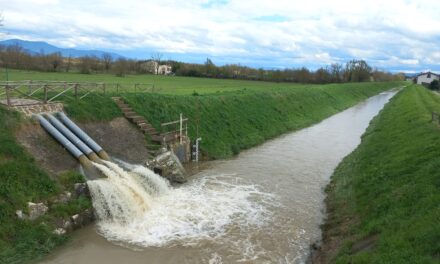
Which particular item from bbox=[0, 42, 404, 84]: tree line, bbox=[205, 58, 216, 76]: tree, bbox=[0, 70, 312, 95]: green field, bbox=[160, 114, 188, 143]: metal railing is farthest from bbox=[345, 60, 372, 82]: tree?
bbox=[160, 114, 188, 143]: metal railing

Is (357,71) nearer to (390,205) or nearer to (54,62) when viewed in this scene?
(54,62)

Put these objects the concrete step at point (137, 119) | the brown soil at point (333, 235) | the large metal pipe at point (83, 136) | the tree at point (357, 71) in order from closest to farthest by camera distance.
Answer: the brown soil at point (333, 235)
the large metal pipe at point (83, 136)
the concrete step at point (137, 119)
the tree at point (357, 71)

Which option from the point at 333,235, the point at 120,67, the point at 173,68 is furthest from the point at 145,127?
the point at 173,68

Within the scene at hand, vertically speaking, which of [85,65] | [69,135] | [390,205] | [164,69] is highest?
[164,69]

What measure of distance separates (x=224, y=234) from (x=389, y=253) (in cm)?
725

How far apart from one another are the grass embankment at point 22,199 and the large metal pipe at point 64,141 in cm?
128

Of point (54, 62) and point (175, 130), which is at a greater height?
point (54, 62)

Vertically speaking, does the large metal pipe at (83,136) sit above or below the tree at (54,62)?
below

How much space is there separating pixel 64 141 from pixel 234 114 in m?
22.8

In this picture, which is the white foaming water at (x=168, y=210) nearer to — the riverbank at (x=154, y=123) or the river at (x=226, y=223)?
the river at (x=226, y=223)

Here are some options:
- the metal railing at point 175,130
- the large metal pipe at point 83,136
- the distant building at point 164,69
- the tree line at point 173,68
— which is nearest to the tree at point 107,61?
the tree line at point 173,68

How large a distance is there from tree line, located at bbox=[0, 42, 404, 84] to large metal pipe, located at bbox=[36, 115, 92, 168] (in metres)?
69.7

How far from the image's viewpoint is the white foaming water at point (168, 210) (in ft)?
53.9

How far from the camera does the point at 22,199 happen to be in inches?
611
